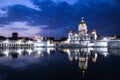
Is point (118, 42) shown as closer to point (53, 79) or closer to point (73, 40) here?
point (73, 40)

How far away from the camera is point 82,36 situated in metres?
123

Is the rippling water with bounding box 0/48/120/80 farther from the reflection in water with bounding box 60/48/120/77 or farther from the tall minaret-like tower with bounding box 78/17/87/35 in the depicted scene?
the tall minaret-like tower with bounding box 78/17/87/35

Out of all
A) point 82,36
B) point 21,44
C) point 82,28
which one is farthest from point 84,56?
point 82,28

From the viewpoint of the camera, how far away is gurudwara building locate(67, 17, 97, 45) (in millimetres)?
121875

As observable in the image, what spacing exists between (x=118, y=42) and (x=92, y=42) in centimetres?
1980

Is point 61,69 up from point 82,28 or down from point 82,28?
down

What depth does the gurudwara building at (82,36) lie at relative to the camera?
122 metres

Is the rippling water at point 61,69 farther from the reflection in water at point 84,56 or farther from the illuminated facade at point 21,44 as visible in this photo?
the illuminated facade at point 21,44

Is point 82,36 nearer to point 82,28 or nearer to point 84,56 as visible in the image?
point 82,28

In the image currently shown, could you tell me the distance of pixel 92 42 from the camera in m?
120

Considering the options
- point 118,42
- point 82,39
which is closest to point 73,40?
point 82,39

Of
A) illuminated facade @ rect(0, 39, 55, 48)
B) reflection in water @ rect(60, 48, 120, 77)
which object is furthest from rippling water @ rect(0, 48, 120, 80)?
illuminated facade @ rect(0, 39, 55, 48)

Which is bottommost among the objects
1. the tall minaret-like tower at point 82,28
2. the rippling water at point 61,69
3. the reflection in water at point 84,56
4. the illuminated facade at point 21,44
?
the rippling water at point 61,69

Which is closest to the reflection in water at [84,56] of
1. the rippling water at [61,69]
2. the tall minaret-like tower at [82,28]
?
the rippling water at [61,69]
